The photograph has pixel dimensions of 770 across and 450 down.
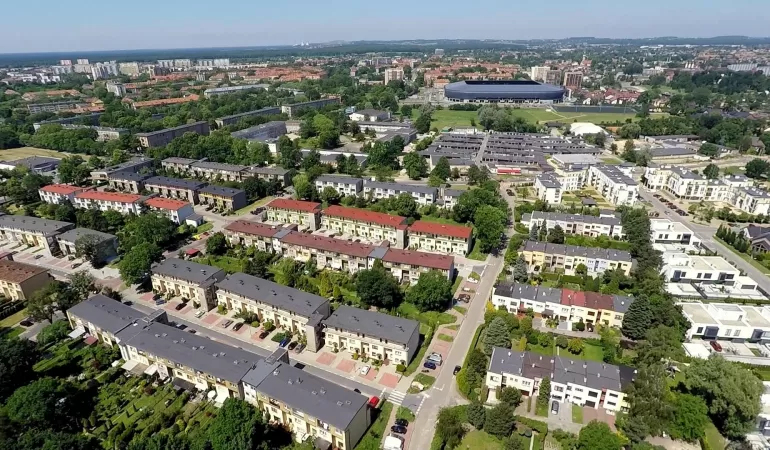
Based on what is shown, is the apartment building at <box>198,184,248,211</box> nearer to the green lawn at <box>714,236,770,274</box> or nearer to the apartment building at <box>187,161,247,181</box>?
the apartment building at <box>187,161,247,181</box>

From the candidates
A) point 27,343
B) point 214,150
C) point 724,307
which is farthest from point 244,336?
point 214,150

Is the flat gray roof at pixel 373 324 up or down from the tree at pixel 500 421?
up

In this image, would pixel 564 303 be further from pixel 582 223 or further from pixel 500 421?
pixel 582 223

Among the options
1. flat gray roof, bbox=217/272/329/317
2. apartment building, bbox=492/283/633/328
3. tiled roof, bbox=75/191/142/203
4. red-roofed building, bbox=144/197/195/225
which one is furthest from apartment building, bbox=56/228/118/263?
apartment building, bbox=492/283/633/328

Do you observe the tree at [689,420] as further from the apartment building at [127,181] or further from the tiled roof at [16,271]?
the apartment building at [127,181]

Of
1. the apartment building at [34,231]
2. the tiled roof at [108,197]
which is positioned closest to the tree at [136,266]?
the apartment building at [34,231]

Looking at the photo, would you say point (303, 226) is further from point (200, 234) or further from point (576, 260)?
point (576, 260)

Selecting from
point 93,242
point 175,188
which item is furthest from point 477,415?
point 175,188
